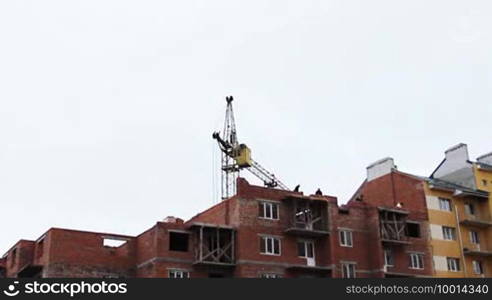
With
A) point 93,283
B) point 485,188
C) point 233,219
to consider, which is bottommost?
point 93,283

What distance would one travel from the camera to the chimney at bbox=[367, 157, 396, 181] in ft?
208

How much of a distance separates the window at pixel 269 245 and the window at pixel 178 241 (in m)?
5.38

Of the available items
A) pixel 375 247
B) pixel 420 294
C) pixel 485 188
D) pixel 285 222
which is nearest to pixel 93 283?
pixel 420 294

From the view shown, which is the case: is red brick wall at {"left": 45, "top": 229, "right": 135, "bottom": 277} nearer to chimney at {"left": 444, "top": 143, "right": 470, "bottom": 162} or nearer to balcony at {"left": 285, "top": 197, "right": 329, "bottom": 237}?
balcony at {"left": 285, "top": 197, "right": 329, "bottom": 237}

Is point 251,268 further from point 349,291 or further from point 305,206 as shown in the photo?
point 349,291

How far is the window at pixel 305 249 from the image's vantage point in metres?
52.8

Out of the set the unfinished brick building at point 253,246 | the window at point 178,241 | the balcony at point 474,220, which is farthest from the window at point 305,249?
the balcony at point 474,220

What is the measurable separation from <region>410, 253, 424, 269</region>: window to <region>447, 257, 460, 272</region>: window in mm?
2606

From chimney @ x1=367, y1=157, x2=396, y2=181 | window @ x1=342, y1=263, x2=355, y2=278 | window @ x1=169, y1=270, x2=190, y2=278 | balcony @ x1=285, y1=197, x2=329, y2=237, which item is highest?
chimney @ x1=367, y1=157, x2=396, y2=181

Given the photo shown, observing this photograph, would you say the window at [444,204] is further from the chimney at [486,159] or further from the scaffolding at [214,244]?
the scaffolding at [214,244]

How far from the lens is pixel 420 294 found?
34562 mm

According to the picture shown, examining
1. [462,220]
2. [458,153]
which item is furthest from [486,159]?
[462,220]

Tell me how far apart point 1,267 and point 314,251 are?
25134 mm

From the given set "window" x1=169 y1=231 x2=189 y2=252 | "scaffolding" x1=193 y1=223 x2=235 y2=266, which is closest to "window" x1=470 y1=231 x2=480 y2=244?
"scaffolding" x1=193 y1=223 x2=235 y2=266
